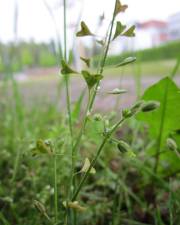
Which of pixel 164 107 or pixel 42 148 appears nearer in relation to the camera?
pixel 42 148

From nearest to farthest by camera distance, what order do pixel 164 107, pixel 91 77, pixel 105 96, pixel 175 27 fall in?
1. pixel 91 77
2. pixel 164 107
3. pixel 105 96
4. pixel 175 27

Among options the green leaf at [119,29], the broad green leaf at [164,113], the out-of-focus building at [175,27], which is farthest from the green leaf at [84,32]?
the out-of-focus building at [175,27]

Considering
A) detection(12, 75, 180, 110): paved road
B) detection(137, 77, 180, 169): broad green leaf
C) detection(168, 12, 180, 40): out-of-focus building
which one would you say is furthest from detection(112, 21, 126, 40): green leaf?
detection(168, 12, 180, 40): out-of-focus building

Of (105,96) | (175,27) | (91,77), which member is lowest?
(175,27)

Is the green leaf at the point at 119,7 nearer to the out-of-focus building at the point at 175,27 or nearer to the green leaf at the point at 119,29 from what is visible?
the green leaf at the point at 119,29

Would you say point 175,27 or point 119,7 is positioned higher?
point 119,7

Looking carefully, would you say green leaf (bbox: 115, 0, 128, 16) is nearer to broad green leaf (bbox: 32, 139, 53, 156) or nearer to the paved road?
broad green leaf (bbox: 32, 139, 53, 156)

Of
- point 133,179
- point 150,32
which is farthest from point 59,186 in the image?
point 150,32

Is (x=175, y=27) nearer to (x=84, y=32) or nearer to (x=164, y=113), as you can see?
(x=164, y=113)

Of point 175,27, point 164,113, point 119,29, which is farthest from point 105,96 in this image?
point 175,27
